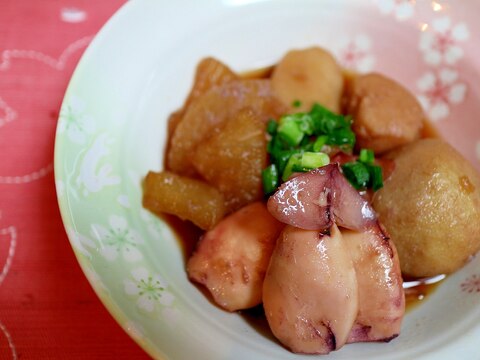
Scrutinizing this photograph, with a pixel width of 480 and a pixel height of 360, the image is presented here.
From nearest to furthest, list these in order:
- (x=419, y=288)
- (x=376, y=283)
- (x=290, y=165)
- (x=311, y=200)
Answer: (x=311, y=200) → (x=376, y=283) → (x=290, y=165) → (x=419, y=288)

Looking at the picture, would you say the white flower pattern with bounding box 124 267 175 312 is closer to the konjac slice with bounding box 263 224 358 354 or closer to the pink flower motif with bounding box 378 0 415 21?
the konjac slice with bounding box 263 224 358 354

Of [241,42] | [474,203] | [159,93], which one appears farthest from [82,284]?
[474,203]

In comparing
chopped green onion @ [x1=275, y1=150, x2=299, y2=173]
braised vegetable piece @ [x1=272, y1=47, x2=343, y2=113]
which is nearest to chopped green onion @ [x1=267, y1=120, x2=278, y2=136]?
chopped green onion @ [x1=275, y1=150, x2=299, y2=173]

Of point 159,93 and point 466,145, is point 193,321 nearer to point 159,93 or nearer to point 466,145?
point 159,93

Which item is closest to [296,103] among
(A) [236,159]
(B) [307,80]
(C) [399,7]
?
(B) [307,80]

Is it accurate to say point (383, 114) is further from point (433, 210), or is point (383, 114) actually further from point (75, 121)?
point (75, 121)

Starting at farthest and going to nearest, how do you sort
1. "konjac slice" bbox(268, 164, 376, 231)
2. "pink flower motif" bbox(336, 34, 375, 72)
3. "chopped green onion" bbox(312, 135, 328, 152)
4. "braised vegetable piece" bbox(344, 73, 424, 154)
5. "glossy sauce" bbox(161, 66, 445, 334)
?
"pink flower motif" bbox(336, 34, 375, 72) < "braised vegetable piece" bbox(344, 73, 424, 154) < "chopped green onion" bbox(312, 135, 328, 152) < "glossy sauce" bbox(161, 66, 445, 334) < "konjac slice" bbox(268, 164, 376, 231)

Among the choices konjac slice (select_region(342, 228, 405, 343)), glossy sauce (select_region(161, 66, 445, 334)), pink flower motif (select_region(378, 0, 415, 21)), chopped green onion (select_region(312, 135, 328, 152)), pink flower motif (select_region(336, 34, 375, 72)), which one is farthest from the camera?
pink flower motif (select_region(336, 34, 375, 72))
